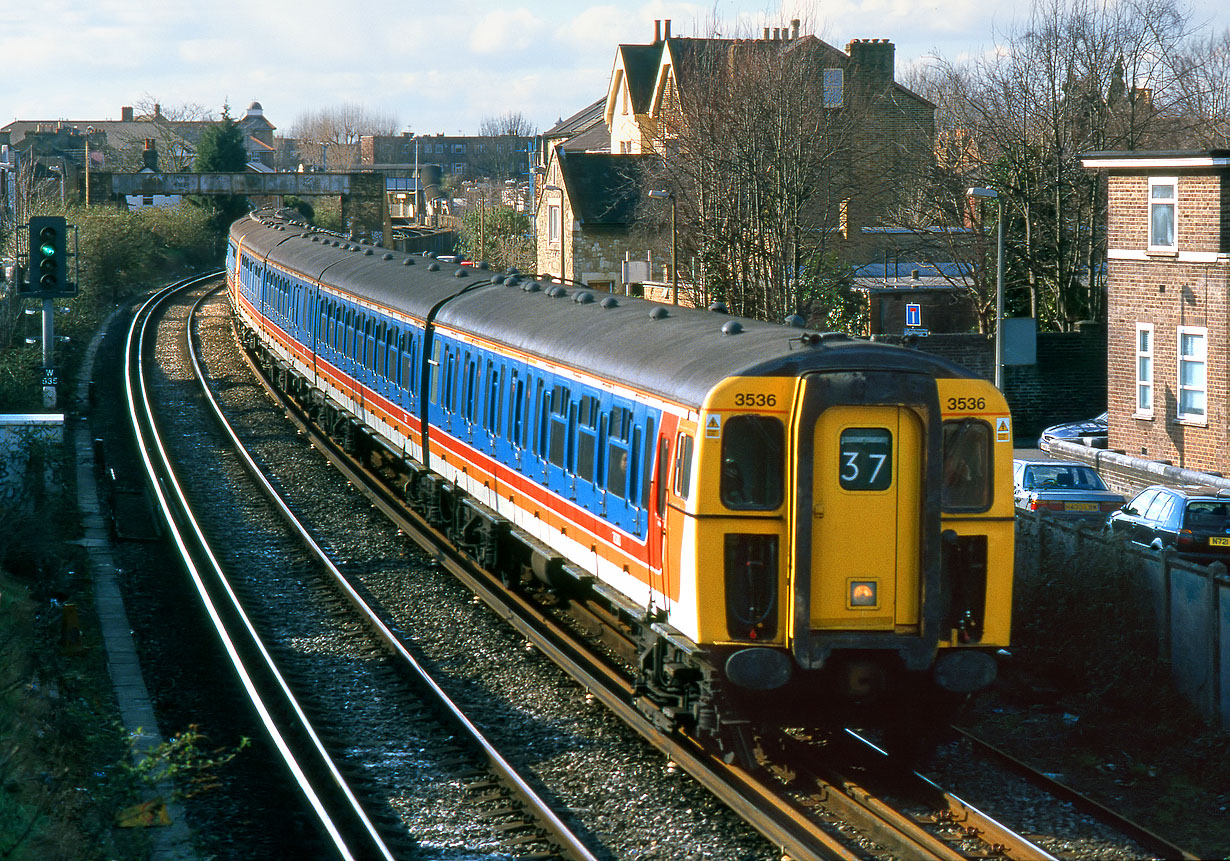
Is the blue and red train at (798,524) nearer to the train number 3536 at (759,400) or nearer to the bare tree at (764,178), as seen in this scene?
the train number 3536 at (759,400)

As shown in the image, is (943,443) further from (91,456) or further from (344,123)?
(344,123)

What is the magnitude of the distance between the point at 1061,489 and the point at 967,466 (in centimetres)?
1274

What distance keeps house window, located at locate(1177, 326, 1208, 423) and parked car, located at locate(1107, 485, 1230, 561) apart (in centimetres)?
608

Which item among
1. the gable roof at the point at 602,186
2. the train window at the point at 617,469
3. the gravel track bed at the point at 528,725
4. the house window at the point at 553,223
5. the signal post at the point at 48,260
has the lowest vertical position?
the gravel track bed at the point at 528,725

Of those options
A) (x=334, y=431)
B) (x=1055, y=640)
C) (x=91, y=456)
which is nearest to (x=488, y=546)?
(x=1055, y=640)

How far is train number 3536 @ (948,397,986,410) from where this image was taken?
31.3 feet

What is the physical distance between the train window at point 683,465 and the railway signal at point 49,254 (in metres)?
18.7

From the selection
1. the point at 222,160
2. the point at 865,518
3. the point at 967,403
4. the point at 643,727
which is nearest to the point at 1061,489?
the point at 643,727

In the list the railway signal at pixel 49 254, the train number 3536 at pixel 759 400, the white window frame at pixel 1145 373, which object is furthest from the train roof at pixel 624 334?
the white window frame at pixel 1145 373

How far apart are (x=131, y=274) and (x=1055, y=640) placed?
181 feet

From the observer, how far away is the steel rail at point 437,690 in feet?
29.8

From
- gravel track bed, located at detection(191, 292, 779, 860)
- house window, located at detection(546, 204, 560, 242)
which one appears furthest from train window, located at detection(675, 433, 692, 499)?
house window, located at detection(546, 204, 560, 242)

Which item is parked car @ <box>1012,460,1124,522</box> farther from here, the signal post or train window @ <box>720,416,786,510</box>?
the signal post

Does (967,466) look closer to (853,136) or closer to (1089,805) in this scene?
(1089,805)
